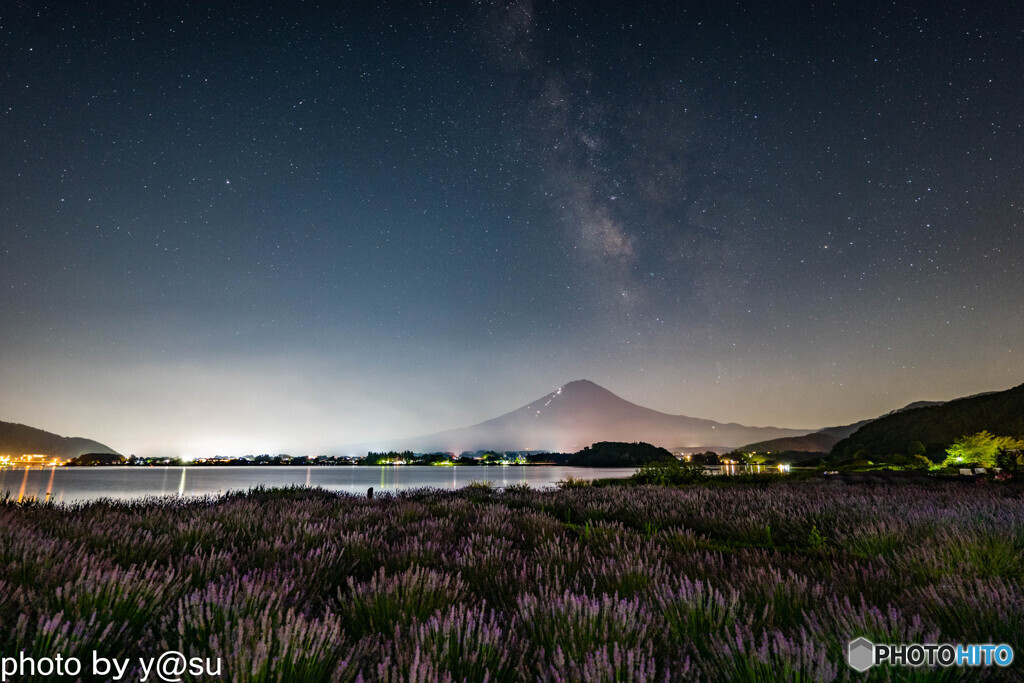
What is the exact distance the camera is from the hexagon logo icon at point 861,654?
1.98 m

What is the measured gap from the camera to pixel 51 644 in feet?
6.64

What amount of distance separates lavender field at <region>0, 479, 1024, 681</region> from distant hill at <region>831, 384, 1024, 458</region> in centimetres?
9420

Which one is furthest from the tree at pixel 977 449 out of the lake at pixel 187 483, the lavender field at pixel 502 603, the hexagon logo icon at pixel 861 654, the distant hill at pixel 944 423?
the distant hill at pixel 944 423

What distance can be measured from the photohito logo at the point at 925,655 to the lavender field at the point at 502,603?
46mm

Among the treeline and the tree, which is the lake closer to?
the tree

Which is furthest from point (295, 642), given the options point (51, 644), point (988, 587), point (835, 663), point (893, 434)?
point (893, 434)

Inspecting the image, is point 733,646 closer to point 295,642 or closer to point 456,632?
point 456,632

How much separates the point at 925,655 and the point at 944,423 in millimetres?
128064

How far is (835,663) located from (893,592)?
5.50ft

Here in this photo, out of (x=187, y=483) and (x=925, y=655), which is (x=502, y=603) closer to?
(x=925, y=655)

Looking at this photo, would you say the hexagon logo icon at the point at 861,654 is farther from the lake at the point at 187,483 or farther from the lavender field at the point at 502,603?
the lake at the point at 187,483

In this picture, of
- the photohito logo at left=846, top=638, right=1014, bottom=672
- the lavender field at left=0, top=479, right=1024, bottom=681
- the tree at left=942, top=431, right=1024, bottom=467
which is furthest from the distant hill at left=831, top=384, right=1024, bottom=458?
the photohito logo at left=846, top=638, right=1014, bottom=672

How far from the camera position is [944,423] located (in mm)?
97188

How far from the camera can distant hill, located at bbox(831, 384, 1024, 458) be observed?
288ft
